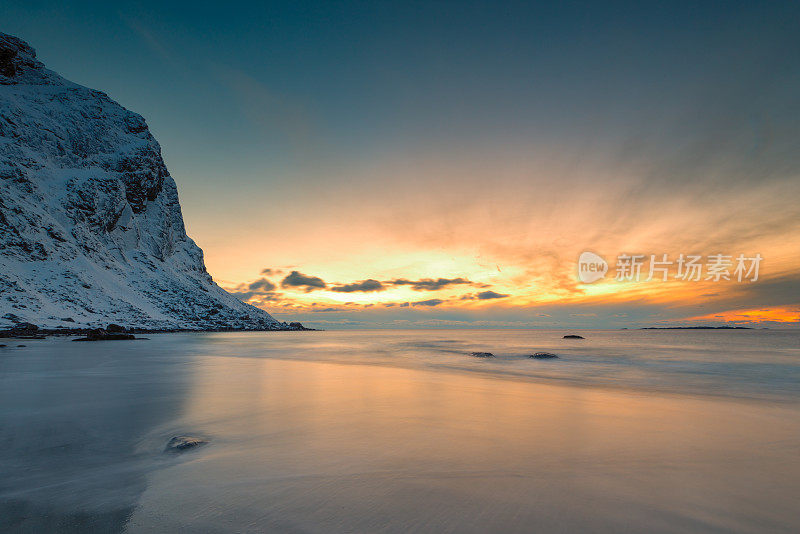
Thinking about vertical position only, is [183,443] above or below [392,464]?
below

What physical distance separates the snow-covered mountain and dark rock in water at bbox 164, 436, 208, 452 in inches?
2447

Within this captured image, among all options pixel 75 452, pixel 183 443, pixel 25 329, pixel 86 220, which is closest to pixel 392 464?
pixel 183 443

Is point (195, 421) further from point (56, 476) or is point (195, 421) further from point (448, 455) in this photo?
point (448, 455)

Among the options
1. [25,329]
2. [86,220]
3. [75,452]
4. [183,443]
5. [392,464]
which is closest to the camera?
[392,464]

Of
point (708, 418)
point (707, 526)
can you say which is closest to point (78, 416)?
point (707, 526)

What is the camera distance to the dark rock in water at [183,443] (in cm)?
452

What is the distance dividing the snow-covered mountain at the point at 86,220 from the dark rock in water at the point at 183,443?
204ft

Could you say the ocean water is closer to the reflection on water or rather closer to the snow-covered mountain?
the reflection on water

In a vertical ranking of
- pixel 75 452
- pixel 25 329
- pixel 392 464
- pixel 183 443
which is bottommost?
pixel 25 329

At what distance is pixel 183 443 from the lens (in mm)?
4625

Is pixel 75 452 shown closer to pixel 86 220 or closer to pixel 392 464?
pixel 392 464

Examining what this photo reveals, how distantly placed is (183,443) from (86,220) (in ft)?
327

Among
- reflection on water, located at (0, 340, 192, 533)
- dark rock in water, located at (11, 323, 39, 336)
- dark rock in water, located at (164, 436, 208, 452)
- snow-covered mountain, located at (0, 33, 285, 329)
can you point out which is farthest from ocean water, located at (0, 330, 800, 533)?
snow-covered mountain, located at (0, 33, 285, 329)

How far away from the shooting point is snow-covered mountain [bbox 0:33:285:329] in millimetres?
59438
